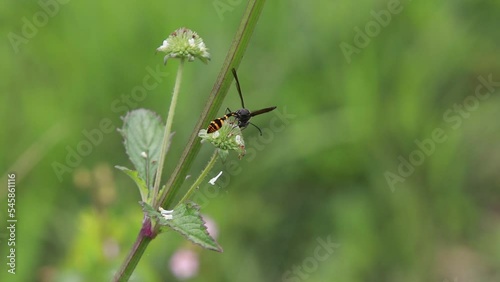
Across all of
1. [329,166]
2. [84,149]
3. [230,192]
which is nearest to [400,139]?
[329,166]

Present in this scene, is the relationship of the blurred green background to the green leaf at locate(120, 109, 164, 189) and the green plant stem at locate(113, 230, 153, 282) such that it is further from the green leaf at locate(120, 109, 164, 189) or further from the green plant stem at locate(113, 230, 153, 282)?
the green plant stem at locate(113, 230, 153, 282)

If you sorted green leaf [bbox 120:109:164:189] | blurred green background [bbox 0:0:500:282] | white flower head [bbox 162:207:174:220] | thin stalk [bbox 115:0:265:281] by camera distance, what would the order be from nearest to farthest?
thin stalk [bbox 115:0:265:281] → white flower head [bbox 162:207:174:220] → green leaf [bbox 120:109:164:189] → blurred green background [bbox 0:0:500:282]

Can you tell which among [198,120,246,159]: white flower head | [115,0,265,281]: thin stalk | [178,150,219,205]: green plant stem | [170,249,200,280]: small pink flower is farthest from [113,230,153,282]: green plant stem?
[170,249,200,280]: small pink flower

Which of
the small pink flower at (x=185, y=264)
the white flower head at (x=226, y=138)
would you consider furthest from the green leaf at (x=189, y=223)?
the small pink flower at (x=185, y=264)

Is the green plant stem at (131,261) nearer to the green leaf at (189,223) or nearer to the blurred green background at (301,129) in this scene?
the green leaf at (189,223)

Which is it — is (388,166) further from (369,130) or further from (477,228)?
(477,228)

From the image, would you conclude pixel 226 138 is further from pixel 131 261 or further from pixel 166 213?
pixel 131 261
